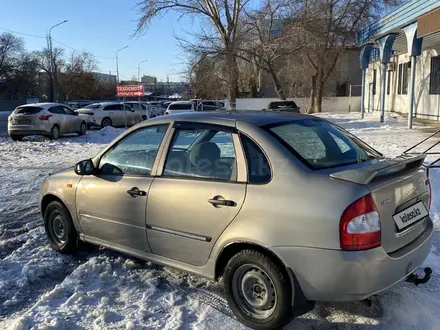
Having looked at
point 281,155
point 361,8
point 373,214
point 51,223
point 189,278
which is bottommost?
point 189,278

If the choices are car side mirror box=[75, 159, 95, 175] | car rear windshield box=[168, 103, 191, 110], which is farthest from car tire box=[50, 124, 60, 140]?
car side mirror box=[75, 159, 95, 175]

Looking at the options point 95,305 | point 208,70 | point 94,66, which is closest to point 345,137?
point 95,305

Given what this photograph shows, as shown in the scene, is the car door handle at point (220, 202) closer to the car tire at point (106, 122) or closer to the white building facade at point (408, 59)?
the white building facade at point (408, 59)

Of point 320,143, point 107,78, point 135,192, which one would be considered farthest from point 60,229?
point 107,78

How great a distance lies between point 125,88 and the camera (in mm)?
20016

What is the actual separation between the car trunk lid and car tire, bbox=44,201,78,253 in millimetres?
3133

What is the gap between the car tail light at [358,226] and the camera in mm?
2867

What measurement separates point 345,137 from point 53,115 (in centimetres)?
1703

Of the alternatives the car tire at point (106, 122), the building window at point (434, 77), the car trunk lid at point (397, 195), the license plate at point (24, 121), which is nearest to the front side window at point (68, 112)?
the license plate at point (24, 121)

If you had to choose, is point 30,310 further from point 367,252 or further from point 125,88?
point 125,88

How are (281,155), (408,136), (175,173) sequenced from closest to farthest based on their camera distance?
(281,155), (175,173), (408,136)

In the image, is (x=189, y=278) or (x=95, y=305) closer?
(x=95, y=305)

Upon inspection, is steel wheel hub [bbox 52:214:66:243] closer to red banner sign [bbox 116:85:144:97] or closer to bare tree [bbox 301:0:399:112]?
red banner sign [bbox 116:85:144:97]

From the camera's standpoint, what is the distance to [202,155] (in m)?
3.83
